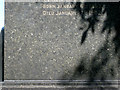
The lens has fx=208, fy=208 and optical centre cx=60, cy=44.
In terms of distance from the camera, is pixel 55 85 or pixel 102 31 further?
pixel 102 31

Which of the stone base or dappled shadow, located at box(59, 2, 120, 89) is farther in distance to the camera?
dappled shadow, located at box(59, 2, 120, 89)

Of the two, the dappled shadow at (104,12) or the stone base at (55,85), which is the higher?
the dappled shadow at (104,12)

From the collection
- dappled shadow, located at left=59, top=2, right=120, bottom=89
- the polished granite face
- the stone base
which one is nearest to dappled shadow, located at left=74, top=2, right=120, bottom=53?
dappled shadow, located at left=59, top=2, right=120, bottom=89

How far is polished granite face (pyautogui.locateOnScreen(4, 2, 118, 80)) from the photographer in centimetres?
441

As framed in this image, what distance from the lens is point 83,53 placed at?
14.6 feet

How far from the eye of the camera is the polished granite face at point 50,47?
4.41 m

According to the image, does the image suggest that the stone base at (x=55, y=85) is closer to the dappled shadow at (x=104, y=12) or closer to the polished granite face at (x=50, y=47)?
the polished granite face at (x=50, y=47)

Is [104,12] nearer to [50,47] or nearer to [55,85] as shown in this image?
[50,47]

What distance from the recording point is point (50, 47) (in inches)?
174

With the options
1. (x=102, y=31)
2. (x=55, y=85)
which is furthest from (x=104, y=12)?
(x=55, y=85)

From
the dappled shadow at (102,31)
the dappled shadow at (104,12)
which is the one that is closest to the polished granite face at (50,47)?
the dappled shadow at (102,31)

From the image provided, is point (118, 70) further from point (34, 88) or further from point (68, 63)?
point (34, 88)

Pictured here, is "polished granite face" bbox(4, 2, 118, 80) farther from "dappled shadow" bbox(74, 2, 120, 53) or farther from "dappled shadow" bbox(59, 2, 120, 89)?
"dappled shadow" bbox(74, 2, 120, 53)

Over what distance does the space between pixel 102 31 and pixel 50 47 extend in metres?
1.17
